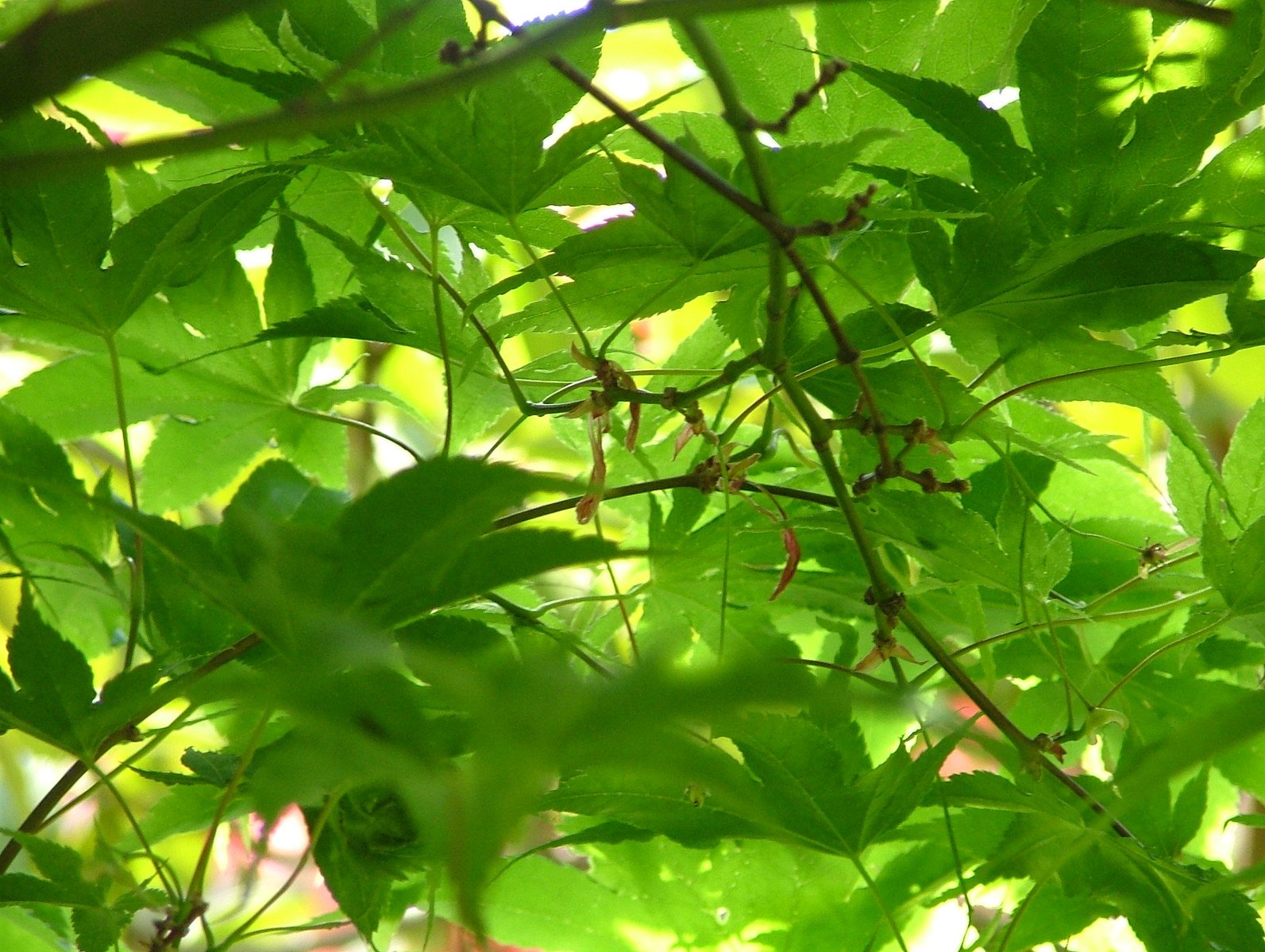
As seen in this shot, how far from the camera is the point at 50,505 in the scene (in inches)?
19.3

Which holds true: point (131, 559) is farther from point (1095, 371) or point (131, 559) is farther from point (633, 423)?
point (1095, 371)

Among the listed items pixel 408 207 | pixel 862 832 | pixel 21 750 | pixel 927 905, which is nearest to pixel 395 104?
pixel 862 832

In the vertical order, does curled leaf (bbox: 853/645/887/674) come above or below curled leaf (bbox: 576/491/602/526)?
below

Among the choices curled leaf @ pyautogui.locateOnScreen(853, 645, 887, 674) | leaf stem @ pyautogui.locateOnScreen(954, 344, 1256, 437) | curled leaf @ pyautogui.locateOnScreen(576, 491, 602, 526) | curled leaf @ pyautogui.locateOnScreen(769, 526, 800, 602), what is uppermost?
leaf stem @ pyautogui.locateOnScreen(954, 344, 1256, 437)

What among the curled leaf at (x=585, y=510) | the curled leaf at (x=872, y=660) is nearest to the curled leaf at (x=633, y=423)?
the curled leaf at (x=585, y=510)

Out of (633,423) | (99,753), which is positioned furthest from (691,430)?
(99,753)

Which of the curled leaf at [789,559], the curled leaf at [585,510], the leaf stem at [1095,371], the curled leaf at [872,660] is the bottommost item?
the curled leaf at [872,660]

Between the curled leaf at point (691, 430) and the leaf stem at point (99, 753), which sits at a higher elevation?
the curled leaf at point (691, 430)

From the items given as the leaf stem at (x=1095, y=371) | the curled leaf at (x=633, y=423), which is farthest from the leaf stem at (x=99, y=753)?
the leaf stem at (x=1095, y=371)

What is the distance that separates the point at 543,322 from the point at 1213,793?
18.2 inches

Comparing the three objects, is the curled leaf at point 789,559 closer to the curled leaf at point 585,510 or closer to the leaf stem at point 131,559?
the curled leaf at point 585,510

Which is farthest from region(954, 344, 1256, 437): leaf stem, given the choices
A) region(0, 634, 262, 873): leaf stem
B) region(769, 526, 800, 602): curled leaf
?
region(0, 634, 262, 873): leaf stem

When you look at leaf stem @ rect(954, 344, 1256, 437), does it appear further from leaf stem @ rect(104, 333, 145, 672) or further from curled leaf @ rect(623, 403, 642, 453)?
leaf stem @ rect(104, 333, 145, 672)

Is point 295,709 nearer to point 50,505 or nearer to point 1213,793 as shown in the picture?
point 50,505
